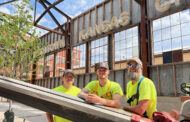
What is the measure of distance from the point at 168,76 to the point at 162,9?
12.3 ft

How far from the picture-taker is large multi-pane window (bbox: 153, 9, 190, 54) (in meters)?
8.48

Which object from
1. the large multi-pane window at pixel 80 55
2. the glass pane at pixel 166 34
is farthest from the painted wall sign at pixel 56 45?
the glass pane at pixel 166 34

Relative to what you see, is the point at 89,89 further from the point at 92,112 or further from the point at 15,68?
the point at 15,68

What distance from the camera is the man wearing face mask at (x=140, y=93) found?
2.02 metres

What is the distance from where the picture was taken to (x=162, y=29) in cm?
948

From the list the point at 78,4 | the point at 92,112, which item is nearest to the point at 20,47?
the point at 78,4

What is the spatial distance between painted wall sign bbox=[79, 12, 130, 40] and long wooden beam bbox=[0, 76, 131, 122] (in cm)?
1043

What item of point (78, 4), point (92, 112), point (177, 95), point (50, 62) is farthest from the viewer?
point (50, 62)

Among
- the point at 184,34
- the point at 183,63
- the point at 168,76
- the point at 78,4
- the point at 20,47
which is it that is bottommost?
the point at 168,76

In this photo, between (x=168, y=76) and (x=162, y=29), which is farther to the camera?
(x=162, y=29)

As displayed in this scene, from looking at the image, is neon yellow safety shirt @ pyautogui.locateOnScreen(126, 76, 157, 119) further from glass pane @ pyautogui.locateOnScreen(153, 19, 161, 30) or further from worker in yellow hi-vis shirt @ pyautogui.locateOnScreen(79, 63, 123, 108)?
glass pane @ pyautogui.locateOnScreen(153, 19, 161, 30)

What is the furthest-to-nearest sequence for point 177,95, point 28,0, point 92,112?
point 28,0, point 177,95, point 92,112

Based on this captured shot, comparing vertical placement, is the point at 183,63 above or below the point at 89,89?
above

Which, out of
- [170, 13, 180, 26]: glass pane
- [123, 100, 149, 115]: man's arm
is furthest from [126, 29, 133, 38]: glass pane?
[123, 100, 149, 115]: man's arm
